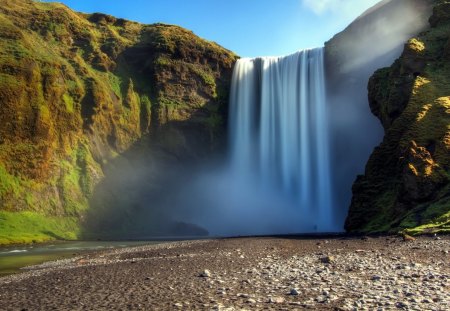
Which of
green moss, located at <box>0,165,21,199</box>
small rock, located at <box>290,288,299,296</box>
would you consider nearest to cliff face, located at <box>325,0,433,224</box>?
green moss, located at <box>0,165,21,199</box>

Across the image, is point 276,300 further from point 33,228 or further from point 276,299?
point 33,228

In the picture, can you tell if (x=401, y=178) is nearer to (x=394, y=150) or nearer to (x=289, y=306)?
(x=394, y=150)

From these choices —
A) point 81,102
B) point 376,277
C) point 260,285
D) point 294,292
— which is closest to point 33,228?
point 81,102

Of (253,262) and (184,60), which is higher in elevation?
(184,60)

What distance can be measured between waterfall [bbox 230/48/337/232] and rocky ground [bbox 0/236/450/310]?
5930 cm

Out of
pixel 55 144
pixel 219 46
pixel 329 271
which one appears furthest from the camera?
pixel 219 46

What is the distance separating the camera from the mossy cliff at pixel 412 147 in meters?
39.2

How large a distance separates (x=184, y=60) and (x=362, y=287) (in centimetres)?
9841

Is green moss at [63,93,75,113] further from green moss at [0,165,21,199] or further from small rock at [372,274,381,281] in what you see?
small rock at [372,274,381,281]

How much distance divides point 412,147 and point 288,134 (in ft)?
151

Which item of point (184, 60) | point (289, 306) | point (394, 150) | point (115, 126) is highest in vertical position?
point (184, 60)

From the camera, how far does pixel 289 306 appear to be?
11.0m

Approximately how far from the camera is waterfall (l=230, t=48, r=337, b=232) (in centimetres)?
8219

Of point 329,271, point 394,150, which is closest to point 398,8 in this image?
point 394,150
